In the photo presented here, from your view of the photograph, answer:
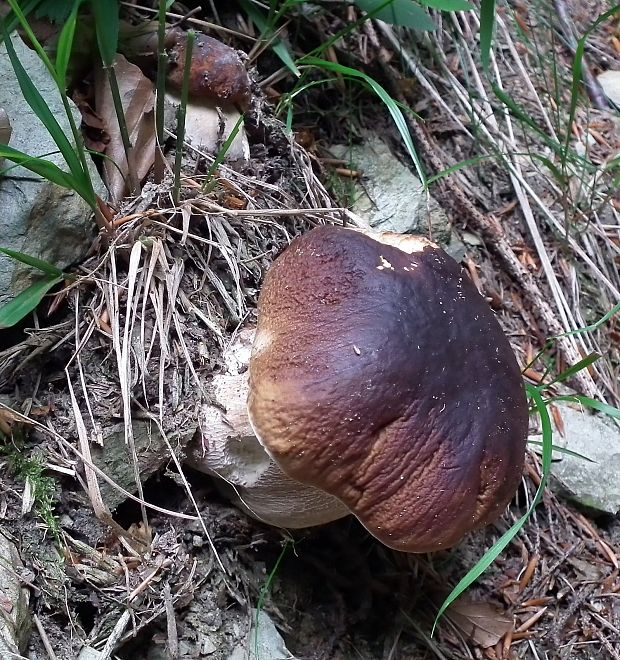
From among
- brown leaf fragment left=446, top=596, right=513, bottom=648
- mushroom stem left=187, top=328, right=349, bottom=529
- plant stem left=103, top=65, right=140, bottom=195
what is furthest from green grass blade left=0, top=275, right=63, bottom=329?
brown leaf fragment left=446, top=596, right=513, bottom=648

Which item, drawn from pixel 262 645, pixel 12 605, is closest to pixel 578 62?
pixel 262 645

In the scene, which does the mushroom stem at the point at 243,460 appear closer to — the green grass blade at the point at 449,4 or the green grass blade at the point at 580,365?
the green grass blade at the point at 580,365

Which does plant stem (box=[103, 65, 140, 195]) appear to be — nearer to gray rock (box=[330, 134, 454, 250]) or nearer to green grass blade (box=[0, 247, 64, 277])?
green grass blade (box=[0, 247, 64, 277])

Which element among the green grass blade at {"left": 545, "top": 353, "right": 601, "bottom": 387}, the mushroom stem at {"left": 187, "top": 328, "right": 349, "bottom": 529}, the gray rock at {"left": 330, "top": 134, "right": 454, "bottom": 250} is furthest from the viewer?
the gray rock at {"left": 330, "top": 134, "right": 454, "bottom": 250}

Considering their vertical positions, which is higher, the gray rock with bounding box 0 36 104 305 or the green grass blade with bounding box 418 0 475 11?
the green grass blade with bounding box 418 0 475 11

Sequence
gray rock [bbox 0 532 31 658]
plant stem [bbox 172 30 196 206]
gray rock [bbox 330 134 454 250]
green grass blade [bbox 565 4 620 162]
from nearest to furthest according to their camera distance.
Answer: gray rock [bbox 0 532 31 658]
plant stem [bbox 172 30 196 206]
green grass blade [bbox 565 4 620 162]
gray rock [bbox 330 134 454 250]

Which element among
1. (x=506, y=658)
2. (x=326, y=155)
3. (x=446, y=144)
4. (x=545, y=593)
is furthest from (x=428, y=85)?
(x=506, y=658)

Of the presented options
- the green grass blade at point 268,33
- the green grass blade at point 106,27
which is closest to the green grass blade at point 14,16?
the green grass blade at point 106,27
